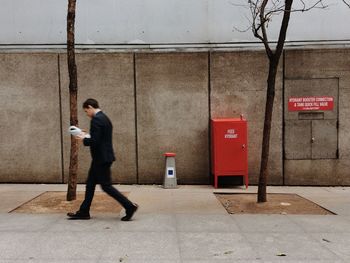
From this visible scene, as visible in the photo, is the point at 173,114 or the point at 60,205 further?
the point at 173,114

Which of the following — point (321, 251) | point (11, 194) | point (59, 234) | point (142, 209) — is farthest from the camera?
point (11, 194)

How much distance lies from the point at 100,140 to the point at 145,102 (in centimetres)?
378

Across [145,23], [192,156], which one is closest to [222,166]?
[192,156]

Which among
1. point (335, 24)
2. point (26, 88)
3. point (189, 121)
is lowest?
point (189, 121)

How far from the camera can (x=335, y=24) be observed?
397 inches

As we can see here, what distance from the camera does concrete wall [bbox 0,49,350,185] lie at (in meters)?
9.96

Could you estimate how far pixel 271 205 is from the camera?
795cm

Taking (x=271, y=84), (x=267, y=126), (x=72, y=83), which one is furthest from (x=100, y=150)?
(x=271, y=84)

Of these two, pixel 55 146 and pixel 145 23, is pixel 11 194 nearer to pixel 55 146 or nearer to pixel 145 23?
pixel 55 146

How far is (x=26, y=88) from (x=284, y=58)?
5888 millimetres

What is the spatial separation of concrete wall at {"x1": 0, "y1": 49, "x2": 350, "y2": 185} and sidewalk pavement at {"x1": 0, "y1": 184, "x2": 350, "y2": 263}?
2.05 m

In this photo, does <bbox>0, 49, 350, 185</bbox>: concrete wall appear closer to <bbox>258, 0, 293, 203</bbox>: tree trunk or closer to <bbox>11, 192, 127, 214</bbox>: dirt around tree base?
<bbox>11, 192, 127, 214</bbox>: dirt around tree base

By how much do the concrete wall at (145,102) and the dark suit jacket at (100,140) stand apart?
3590 mm

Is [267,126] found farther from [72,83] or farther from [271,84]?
[72,83]
